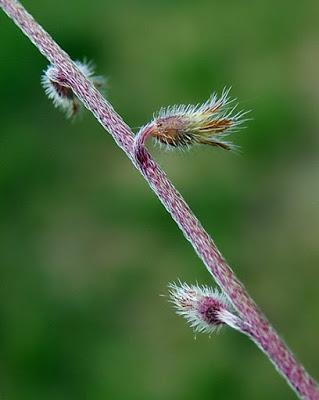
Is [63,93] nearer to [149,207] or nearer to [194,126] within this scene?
[194,126]

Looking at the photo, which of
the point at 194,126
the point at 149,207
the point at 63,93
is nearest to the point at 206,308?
the point at 194,126

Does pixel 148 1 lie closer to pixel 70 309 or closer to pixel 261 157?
pixel 261 157

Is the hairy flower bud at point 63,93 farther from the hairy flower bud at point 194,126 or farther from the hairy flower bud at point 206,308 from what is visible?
the hairy flower bud at point 206,308

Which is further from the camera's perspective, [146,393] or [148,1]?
[148,1]

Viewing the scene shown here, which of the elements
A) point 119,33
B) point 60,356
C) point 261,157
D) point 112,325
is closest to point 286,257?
point 261,157

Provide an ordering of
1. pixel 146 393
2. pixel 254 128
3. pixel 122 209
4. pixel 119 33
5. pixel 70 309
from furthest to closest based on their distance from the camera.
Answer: pixel 119 33, pixel 254 128, pixel 122 209, pixel 70 309, pixel 146 393

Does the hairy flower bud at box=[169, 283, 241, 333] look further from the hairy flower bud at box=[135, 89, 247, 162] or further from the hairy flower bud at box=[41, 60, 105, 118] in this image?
the hairy flower bud at box=[41, 60, 105, 118]

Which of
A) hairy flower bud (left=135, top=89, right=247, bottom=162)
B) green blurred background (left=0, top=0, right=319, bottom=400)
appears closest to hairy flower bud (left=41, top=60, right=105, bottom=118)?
hairy flower bud (left=135, top=89, right=247, bottom=162)

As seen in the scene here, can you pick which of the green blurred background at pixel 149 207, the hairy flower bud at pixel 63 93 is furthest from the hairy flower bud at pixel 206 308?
the green blurred background at pixel 149 207

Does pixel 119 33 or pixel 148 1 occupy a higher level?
pixel 148 1
